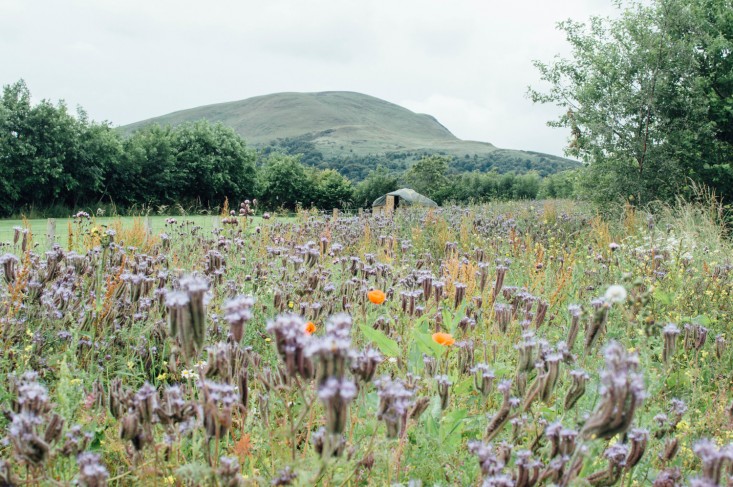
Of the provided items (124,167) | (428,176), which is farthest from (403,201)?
(428,176)

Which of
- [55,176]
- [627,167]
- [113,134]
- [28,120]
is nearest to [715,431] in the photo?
[627,167]

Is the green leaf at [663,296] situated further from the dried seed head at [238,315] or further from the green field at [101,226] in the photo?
the green field at [101,226]

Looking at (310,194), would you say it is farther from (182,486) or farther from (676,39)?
(182,486)

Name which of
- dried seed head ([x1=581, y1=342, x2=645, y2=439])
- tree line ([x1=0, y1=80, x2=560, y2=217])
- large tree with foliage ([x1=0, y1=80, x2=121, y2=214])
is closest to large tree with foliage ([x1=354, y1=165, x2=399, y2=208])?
tree line ([x1=0, y1=80, x2=560, y2=217])

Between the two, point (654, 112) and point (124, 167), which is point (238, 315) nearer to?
point (654, 112)

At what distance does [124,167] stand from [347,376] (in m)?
38.8

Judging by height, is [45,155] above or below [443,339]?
above

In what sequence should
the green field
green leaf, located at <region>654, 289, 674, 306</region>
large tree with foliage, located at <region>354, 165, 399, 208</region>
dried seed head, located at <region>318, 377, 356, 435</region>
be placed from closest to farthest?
dried seed head, located at <region>318, 377, 356, 435</region>
green leaf, located at <region>654, 289, 674, 306</region>
the green field
large tree with foliage, located at <region>354, 165, 399, 208</region>

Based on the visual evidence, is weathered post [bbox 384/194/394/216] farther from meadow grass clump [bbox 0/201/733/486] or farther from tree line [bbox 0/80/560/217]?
meadow grass clump [bbox 0/201/733/486]

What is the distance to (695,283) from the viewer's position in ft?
16.7

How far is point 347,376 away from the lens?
1.77m

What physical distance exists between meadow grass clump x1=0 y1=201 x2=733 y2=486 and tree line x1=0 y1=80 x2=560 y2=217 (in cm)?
1533

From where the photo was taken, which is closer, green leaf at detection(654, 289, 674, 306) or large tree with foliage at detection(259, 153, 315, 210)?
green leaf at detection(654, 289, 674, 306)

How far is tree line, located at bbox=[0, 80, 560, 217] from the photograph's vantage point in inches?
1210
